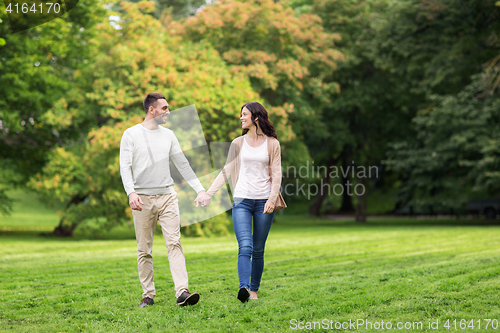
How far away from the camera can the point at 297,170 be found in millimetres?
25391

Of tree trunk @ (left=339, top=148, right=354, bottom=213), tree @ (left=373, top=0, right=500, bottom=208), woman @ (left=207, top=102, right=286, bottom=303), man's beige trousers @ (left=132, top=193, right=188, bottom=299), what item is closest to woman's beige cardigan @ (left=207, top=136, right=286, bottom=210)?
woman @ (left=207, top=102, right=286, bottom=303)

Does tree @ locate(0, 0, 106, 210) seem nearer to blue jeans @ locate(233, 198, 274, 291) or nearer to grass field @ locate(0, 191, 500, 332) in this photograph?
grass field @ locate(0, 191, 500, 332)

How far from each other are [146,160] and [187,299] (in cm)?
144

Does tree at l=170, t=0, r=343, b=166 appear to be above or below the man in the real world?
above

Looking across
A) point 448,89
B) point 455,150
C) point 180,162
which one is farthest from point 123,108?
point 448,89

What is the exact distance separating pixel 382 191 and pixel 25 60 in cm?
2864

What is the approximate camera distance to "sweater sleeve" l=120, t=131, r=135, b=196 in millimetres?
5121

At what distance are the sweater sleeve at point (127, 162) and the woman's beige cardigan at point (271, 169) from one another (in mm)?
844

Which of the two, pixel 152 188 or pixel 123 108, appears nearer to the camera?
pixel 152 188

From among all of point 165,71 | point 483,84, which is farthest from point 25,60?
point 483,84

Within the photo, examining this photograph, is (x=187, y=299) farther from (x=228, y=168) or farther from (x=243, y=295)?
(x=228, y=168)

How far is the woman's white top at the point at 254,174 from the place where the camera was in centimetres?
533

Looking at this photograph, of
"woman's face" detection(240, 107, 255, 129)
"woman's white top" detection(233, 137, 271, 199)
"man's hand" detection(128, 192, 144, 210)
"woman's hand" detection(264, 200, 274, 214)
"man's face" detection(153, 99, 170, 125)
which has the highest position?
"man's face" detection(153, 99, 170, 125)

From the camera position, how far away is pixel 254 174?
5363mm
